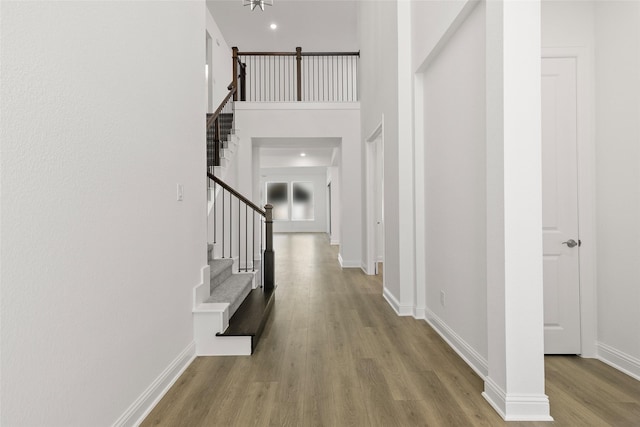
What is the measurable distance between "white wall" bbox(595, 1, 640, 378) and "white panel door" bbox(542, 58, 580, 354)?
0.15 metres

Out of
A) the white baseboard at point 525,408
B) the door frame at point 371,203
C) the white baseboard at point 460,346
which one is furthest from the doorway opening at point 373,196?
the white baseboard at point 525,408

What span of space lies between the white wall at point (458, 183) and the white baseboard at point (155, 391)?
200 cm

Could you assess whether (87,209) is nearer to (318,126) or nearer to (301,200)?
(318,126)

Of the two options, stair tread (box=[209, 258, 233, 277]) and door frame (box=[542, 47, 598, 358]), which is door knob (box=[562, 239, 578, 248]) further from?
stair tread (box=[209, 258, 233, 277])

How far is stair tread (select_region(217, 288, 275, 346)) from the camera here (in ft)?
8.80

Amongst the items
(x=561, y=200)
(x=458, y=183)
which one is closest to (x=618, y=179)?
→ (x=561, y=200)

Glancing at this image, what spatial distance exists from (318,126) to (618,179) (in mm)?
4869

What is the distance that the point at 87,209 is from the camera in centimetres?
140

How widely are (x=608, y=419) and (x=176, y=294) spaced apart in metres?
2.55

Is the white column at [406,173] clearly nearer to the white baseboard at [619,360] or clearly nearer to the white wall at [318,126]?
the white baseboard at [619,360]

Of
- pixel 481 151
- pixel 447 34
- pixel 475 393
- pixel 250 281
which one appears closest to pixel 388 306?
pixel 250 281

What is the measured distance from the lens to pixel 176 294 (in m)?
2.31

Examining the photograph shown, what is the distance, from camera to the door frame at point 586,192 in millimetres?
2492

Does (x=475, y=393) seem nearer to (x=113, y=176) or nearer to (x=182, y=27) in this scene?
(x=113, y=176)
